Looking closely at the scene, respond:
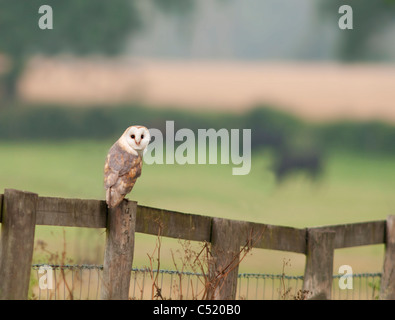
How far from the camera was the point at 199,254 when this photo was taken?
18.2ft

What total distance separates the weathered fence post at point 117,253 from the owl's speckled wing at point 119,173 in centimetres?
8

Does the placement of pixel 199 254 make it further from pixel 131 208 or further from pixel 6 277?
pixel 6 277

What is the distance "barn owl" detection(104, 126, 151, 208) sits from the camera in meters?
5.43

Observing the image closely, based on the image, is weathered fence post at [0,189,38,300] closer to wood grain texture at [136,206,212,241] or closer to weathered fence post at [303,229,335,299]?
wood grain texture at [136,206,212,241]

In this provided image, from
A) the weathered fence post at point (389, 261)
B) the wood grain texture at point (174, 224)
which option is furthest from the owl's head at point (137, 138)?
the weathered fence post at point (389, 261)

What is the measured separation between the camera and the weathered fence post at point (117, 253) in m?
5.35

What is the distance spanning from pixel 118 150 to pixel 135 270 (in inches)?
35.5

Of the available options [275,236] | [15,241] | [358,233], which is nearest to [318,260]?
[275,236]

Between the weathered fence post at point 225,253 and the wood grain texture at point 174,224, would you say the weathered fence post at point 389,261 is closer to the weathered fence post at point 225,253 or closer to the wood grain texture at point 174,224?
the weathered fence post at point 225,253

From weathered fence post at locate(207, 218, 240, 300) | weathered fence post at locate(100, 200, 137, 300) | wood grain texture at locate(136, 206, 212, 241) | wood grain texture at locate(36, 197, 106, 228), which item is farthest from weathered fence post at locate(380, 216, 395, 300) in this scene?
wood grain texture at locate(36, 197, 106, 228)

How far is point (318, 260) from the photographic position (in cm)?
687
